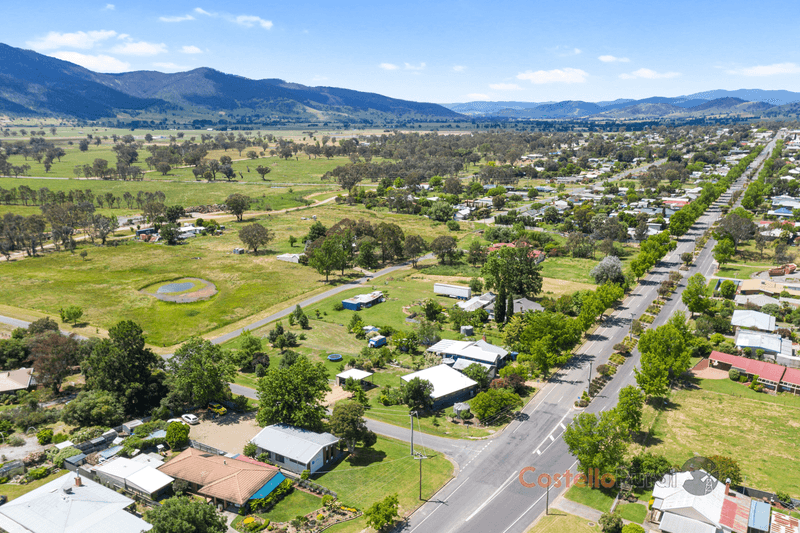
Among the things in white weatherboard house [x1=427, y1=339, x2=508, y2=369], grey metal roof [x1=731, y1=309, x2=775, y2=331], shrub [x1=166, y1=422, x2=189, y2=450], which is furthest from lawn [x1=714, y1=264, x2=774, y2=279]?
shrub [x1=166, y1=422, x2=189, y2=450]

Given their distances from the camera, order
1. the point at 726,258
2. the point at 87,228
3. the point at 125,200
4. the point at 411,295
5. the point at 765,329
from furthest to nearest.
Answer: the point at 125,200, the point at 87,228, the point at 726,258, the point at 411,295, the point at 765,329

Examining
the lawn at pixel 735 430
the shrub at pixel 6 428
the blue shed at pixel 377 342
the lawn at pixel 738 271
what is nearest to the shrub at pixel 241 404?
the blue shed at pixel 377 342

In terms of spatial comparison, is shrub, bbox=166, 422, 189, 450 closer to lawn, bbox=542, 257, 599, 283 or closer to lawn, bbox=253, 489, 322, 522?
lawn, bbox=253, 489, 322, 522

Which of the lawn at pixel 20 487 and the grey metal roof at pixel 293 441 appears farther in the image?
the grey metal roof at pixel 293 441

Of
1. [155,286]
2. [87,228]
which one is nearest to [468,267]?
[155,286]

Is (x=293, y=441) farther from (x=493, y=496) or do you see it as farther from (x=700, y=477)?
(x=700, y=477)

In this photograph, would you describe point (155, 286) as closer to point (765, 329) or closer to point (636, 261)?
point (636, 261)

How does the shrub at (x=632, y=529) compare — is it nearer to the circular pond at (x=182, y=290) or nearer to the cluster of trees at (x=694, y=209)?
the circular pond at (x=182, y=290)
